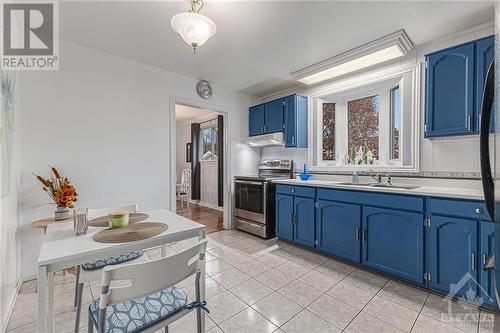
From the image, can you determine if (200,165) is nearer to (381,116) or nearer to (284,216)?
(284,216)

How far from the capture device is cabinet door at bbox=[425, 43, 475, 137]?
6.35 ft

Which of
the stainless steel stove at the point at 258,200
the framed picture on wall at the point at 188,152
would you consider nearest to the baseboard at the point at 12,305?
the stainless steel stove at the point at 258,200

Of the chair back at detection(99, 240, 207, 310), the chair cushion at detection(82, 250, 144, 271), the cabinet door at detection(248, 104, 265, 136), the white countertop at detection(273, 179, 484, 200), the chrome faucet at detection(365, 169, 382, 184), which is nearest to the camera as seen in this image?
the chair back at detection(99, 240, 207, 310)

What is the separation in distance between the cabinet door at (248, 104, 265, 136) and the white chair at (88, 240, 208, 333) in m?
3.11

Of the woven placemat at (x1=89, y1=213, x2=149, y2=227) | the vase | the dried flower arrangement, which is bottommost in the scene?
the vase

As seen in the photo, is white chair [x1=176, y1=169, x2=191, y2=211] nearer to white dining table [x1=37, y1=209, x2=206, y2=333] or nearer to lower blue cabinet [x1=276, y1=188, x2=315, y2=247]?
lower blue cabinet [x1=276, y1=188, x2=315, y2=247]

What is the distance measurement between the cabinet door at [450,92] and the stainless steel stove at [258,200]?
199 cm

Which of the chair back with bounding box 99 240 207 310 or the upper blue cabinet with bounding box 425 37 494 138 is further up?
the upper blue cabinet with bounding box 425 37 494 138

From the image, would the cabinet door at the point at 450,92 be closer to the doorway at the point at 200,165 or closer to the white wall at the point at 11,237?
the white wall at the point at 11,237

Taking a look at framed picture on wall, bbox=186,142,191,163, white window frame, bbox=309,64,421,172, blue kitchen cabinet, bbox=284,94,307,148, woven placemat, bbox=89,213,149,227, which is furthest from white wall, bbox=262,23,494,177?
framed picture on wall, bbox=186,142,191,163

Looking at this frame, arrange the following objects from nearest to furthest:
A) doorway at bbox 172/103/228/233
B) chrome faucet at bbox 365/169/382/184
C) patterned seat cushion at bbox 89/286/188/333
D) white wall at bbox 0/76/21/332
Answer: patterned seat cushion at bbox 89/286/188/333 < white wall at bbox 0/76/21/332 < chrome faucet at bbox 365/169/382/184 < doorway at bbox 172/103/228/233

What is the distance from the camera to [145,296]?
2.93 ft

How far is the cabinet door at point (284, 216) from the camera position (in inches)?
122

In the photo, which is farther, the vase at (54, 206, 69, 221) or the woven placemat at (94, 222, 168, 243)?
the vase at (54, 206, 69, 221)
